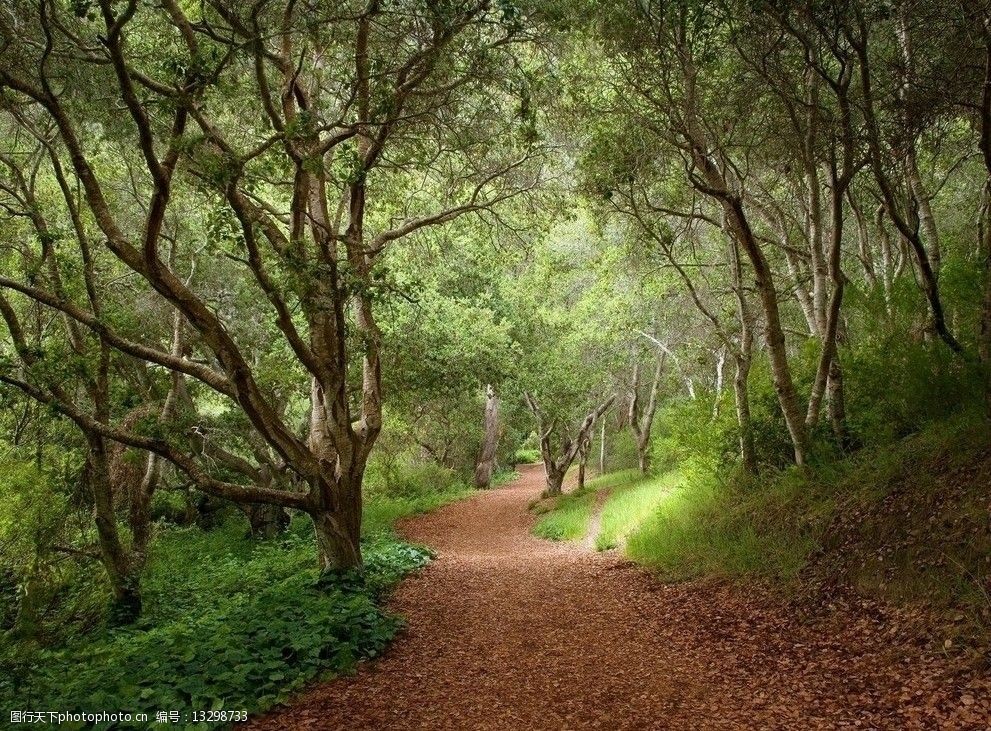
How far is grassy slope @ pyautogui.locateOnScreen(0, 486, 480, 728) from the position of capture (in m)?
5.15

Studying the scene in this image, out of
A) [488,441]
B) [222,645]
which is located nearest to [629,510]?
[222,645]

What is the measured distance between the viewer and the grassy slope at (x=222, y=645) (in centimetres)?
515

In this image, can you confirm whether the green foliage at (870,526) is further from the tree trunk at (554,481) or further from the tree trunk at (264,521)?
the tree trunk at (554,481)

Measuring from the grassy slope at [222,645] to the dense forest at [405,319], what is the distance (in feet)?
0.16

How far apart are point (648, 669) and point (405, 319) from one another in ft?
34.5

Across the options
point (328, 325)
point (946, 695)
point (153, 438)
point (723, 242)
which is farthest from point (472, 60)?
point (723, 242)

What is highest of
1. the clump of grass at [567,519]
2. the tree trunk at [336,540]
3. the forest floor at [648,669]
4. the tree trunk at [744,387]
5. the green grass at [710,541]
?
the tree trunk at [744,387]

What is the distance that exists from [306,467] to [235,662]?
2600mm

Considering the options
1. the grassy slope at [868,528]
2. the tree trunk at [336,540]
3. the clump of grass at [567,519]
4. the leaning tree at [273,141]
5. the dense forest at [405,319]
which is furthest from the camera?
the clump of grass at [567,519]

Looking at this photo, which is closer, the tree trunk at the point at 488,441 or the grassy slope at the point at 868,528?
the grassy slope at the point at 868,528

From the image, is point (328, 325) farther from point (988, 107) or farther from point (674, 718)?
point (988, 107)

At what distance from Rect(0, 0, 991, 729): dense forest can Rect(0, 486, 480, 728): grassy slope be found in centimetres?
5

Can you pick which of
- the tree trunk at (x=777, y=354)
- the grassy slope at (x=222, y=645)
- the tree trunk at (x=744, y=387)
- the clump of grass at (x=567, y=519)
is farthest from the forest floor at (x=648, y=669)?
the clump of grass at (x=567, y=519)

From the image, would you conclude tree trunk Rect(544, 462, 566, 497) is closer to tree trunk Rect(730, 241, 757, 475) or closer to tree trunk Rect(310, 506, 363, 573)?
tree trunk Rect(730, 241, 757, 475)
